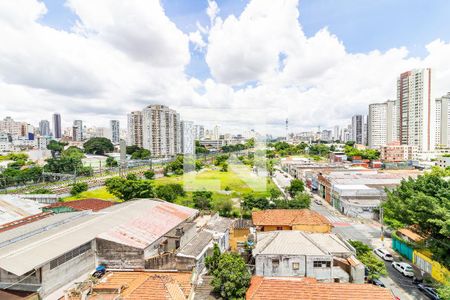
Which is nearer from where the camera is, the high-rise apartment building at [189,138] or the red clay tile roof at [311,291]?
the red clay tile roof at [311,291]

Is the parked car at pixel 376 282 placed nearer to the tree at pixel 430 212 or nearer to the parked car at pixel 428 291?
the parked car at pixel 428 291

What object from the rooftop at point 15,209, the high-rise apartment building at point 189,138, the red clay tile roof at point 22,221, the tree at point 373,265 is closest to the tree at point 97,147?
the high-rise apartment building at point 189,138

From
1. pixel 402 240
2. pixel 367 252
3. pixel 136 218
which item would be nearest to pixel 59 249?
pixel 136 218

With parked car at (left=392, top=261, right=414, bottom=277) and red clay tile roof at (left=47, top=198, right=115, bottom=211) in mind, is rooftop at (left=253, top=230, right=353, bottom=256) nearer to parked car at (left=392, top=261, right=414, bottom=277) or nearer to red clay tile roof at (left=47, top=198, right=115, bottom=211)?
parked car at (left=392, top=261, right=414, bottom=277)

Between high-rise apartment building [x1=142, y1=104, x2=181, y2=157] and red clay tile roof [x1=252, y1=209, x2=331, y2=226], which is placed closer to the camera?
red clay tile roof [x1=252, y1=209, x2=331, y2=226]

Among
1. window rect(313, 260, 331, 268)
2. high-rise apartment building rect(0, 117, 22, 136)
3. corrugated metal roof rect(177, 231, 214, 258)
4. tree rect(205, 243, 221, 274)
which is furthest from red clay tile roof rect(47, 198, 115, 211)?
high-rise apartment building rect(0, 117, 22, 136)
